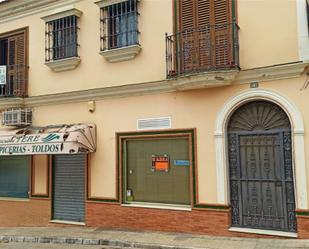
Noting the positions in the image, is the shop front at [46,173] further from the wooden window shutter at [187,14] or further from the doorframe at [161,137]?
the wooden window shutter at [187,14]

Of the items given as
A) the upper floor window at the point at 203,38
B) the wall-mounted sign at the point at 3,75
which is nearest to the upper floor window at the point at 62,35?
the wall-mounted sign at the point at 3,75

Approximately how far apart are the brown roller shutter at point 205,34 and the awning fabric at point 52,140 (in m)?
3.52

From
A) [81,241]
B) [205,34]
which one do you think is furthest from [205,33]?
[81,241]

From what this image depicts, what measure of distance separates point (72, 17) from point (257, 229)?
8099mm

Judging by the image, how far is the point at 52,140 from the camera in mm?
10805

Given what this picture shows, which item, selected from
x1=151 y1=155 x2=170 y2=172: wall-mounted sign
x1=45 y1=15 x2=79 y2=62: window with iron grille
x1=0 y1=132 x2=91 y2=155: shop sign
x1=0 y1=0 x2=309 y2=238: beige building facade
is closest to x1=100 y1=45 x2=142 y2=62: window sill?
x1=0 y1=0 x2=309 y2=238: beige building facade

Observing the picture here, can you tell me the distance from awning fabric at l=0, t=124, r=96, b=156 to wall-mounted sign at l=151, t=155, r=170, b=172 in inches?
76.7

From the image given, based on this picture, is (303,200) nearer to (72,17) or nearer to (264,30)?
(264,30)

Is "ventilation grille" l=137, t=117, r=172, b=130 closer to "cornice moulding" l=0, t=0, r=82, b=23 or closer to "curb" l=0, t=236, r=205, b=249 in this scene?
"curb" l=0, t=236, r=205, b=249

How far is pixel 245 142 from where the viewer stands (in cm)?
918

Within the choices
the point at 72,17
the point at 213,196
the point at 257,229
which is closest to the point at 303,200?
the point at 257,229

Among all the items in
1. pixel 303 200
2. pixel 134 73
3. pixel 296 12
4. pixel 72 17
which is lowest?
pixel 303 200

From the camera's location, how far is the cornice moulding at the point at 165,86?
861cm

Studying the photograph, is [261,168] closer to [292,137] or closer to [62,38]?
[292,137]
